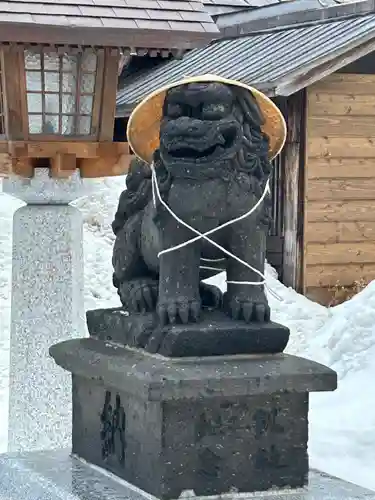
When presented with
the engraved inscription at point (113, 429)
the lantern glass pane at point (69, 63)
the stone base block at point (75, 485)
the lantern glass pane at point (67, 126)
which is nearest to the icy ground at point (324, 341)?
the lantern glass pane at point (67, 126)

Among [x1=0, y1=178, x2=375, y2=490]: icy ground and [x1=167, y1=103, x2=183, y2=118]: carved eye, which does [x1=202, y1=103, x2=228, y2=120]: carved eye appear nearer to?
[x1=167, y1=103, x2=183, y2=118]: carved eye

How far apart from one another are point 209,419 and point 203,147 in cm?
83

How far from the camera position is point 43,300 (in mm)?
6164

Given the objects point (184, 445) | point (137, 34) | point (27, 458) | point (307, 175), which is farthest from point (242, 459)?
point (307, 175)

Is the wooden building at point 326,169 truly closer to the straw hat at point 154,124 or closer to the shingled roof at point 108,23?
the shingled roof at point 108,23

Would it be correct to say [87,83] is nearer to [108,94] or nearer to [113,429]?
[108,94]

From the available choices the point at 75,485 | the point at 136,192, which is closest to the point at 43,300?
the point at 136,192

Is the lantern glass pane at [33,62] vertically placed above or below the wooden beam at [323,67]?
below

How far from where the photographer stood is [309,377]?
340cm

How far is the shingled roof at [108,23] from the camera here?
218 inches

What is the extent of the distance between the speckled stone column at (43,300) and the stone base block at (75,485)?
2195mm

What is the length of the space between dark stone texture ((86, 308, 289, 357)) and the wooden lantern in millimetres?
2502

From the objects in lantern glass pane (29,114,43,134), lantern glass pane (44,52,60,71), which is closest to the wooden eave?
lantern glass pane (44,52,60,71)

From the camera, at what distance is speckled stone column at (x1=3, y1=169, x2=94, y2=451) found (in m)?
6.16
